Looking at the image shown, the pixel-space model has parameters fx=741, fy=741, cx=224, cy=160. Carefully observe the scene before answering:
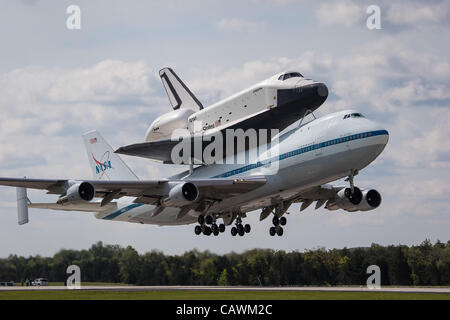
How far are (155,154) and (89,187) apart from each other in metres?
7.91

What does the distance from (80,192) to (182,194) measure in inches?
262

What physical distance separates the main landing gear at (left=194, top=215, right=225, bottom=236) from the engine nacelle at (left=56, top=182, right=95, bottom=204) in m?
9.52

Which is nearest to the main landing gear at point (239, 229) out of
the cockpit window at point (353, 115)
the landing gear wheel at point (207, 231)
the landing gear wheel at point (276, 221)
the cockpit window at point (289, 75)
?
the landing gear wheel at point (207, 231)

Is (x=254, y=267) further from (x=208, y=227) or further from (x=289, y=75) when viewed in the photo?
(x=289, y=75)

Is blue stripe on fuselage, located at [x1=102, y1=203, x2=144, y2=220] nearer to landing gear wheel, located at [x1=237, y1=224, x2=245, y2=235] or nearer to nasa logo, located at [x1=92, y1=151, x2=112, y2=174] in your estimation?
nasa logo, located at [x1=92, y1=151, x2=112, y2=174]

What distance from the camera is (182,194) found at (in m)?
48.9

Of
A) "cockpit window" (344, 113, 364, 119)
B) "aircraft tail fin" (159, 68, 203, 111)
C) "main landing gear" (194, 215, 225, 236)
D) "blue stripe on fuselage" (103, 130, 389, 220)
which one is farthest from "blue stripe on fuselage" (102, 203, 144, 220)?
"cockpit window" (344, 113, 364, 119)

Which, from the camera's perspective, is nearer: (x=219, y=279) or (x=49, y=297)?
(x=49, y=297)

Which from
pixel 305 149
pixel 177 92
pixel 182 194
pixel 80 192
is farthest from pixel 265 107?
pixel 177 92

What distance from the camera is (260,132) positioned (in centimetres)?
4894
